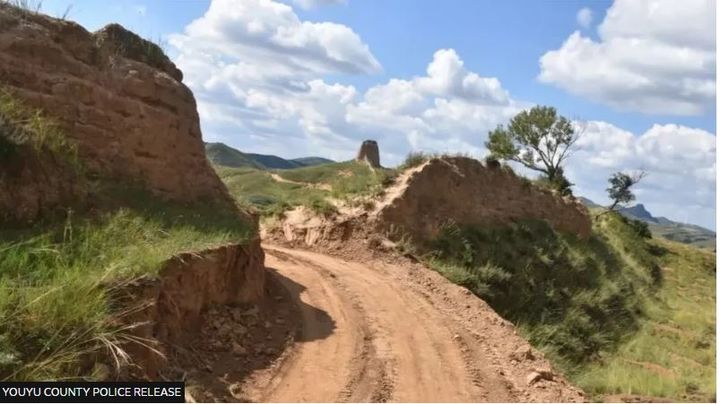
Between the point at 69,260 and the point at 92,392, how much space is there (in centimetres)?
156

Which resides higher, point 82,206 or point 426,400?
point 82,206

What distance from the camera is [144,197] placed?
29.5ft

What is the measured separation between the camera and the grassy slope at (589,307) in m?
12.7

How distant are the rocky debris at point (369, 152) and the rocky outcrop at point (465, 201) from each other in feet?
78.6

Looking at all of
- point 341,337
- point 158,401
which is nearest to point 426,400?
point 341,337

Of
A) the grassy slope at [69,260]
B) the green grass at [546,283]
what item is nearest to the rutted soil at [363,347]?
the grassy slope at [69,260]

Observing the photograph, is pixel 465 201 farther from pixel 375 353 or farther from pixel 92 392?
pixel 92 392

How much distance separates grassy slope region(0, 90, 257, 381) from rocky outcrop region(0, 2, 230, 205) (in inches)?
31.4

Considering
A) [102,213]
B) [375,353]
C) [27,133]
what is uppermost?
[27,133]

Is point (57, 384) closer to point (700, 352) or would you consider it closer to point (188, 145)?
point (188, 145)

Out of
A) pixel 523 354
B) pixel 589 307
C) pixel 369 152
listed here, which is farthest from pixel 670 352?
pixel 369 152

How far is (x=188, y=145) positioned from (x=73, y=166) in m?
3.18

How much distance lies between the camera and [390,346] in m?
9.16

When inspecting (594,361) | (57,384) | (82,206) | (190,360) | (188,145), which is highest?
(188,145)
